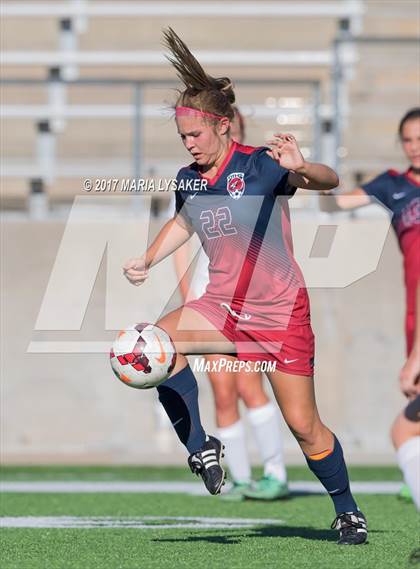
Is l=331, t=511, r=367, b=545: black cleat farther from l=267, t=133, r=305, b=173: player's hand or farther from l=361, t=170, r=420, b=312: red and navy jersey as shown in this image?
l=361, t=170, r=420, b=312: red and navy jersey

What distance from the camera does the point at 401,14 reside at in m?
14.2

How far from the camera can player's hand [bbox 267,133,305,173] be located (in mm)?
4527

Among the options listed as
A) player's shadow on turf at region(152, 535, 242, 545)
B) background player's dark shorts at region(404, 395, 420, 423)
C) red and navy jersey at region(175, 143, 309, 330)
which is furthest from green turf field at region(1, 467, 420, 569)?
red and navy jersey at region(175, 143, 309, 330)

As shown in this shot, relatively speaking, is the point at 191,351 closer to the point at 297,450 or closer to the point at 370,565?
the point at 370,565

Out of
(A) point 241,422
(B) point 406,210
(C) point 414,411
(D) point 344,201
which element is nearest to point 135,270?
(C) point 414,411

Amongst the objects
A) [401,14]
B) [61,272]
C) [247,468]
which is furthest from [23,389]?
[401,14]

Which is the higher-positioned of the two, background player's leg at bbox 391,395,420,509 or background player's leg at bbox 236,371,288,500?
background player's leg at bbox 391,395,420,509

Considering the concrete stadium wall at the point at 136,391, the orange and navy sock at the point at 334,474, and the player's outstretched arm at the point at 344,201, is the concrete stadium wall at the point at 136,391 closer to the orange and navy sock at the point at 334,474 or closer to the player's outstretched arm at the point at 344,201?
the player's outstretched arm at the point at 344,201

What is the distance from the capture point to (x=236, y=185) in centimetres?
493

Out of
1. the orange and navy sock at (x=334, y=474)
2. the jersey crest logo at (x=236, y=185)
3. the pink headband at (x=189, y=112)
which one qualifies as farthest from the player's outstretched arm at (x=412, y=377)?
the pink headband at (x=189, y=112)

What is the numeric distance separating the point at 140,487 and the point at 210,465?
344cm

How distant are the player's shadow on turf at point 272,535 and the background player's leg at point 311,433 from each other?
29 centimetres

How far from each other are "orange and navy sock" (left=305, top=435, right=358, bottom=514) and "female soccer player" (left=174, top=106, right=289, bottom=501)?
191 centimetres

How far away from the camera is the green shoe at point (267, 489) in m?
7.05
